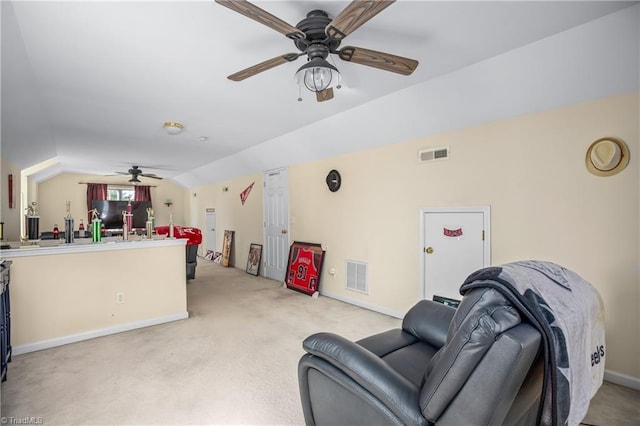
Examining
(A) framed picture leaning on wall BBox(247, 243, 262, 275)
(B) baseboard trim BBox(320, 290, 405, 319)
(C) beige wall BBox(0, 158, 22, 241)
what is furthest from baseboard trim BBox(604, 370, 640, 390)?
(C) beige wall BBox(0, 158, 22, 241)

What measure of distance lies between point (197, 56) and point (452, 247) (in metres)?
2.98

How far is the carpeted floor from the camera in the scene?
1980 millimetres

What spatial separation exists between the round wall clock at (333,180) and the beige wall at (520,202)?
96mm

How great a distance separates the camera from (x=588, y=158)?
239cm

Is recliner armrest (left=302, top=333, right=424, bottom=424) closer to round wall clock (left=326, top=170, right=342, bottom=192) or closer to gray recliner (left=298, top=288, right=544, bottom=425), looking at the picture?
gray recliner (left=298, top=288, right=544, bottom=425)

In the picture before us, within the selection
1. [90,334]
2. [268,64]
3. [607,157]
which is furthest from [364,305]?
[268,64]

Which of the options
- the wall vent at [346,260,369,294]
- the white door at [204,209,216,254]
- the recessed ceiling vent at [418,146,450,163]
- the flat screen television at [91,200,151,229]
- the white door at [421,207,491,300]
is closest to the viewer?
the white door at [421,207,491,300]

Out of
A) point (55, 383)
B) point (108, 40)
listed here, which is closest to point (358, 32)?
point (108, 40)

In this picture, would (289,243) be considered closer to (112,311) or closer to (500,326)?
(112,311)

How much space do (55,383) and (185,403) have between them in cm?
113

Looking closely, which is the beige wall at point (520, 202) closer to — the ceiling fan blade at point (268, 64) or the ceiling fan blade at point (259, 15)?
the ceiling fan blade at point (268, 64)

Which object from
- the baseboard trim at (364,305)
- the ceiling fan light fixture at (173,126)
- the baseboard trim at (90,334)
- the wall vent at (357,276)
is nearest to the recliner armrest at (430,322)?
the baseboard trim at (364,305)

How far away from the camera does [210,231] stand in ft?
28.4

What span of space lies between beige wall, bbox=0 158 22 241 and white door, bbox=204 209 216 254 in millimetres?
3854
